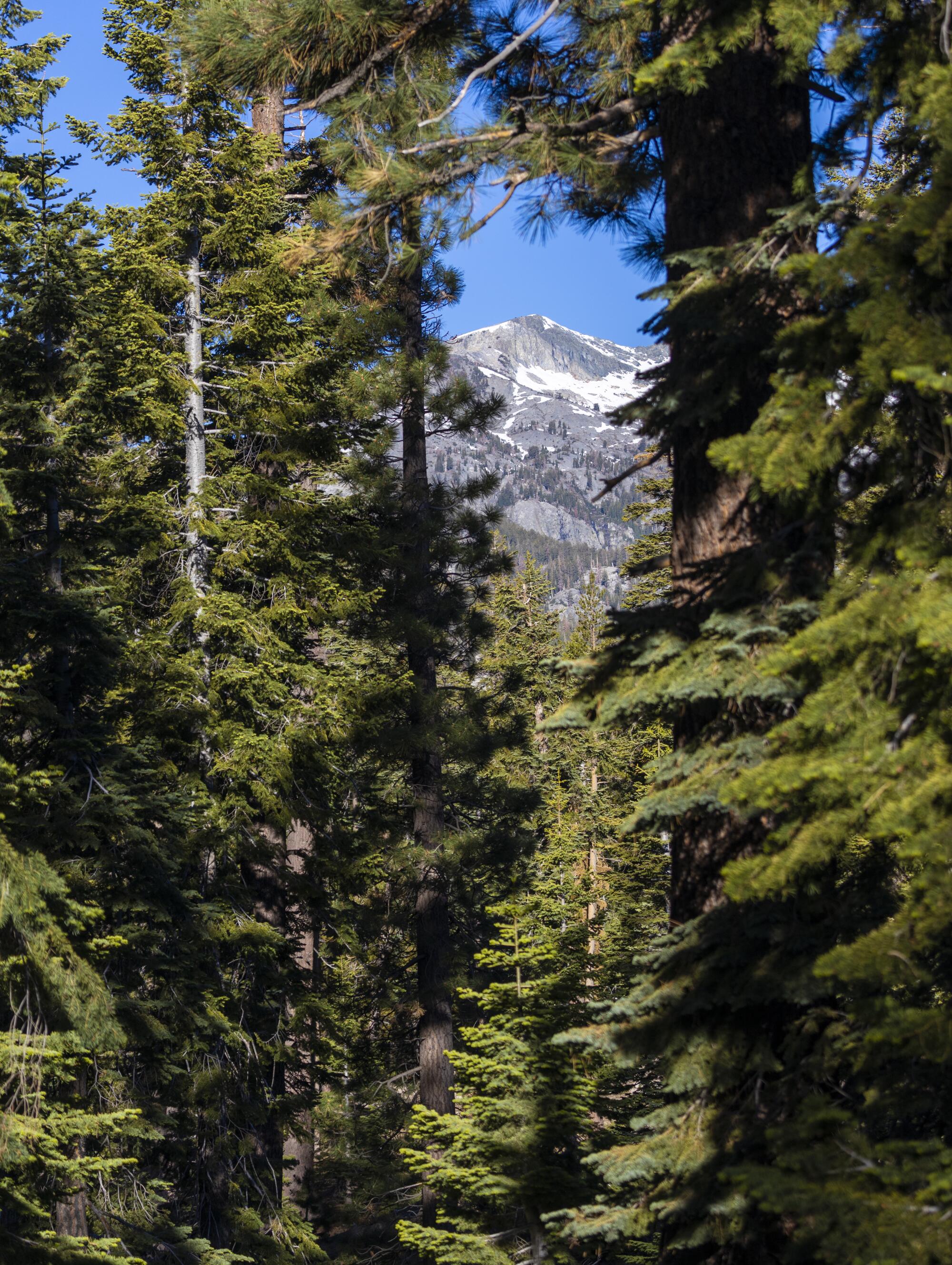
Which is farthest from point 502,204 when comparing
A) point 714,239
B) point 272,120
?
point 272,120

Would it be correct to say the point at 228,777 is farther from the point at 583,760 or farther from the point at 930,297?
the point at 583,760

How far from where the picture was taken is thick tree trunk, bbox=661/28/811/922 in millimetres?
4113

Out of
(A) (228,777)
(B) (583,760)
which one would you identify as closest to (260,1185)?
(A) (228,777)

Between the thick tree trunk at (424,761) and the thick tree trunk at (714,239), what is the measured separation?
8.23m

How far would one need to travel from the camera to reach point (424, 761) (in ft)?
42.9

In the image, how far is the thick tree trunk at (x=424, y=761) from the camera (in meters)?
12.4

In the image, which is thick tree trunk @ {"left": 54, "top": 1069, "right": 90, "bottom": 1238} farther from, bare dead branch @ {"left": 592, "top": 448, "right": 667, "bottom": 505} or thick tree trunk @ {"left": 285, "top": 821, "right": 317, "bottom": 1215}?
bare dead branch @ {"left": 592, "top": 448, "right": 667, "bottom": 505}

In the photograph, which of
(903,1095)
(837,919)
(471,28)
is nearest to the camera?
(903,1095)

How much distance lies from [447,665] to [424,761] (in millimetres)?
1849

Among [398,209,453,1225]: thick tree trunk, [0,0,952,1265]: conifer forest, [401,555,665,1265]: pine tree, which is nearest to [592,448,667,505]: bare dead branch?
[0,0,952,1265]: conifer forest

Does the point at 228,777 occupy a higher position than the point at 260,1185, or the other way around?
the point at 228,777

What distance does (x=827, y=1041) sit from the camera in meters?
3.56

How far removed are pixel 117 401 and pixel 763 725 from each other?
Result: 777cm

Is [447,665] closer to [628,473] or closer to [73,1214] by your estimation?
[73,1214]
